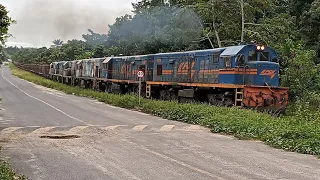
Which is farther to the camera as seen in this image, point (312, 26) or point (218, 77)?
point (312, 26)

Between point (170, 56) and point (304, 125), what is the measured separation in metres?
14.2

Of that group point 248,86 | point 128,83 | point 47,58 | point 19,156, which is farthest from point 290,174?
point 47,58

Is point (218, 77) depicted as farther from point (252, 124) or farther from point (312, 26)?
point (312, 26)

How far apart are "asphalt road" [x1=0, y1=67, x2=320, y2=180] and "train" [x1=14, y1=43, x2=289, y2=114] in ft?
17.5

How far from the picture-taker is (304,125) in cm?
1281

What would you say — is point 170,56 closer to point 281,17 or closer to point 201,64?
point 201,64

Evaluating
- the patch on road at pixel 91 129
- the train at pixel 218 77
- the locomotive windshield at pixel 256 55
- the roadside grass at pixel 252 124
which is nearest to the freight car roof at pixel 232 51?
the train at pixel 218 77

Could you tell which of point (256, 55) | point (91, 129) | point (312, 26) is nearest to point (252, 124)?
point (91, 129)

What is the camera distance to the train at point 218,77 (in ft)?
65.7

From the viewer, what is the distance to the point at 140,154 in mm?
9844

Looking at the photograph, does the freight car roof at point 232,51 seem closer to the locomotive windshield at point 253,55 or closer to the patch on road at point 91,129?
the locomotive windshield at point 253,55

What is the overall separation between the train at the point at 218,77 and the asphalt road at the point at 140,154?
5.34m

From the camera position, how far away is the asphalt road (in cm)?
789

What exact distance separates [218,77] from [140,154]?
469 inches
